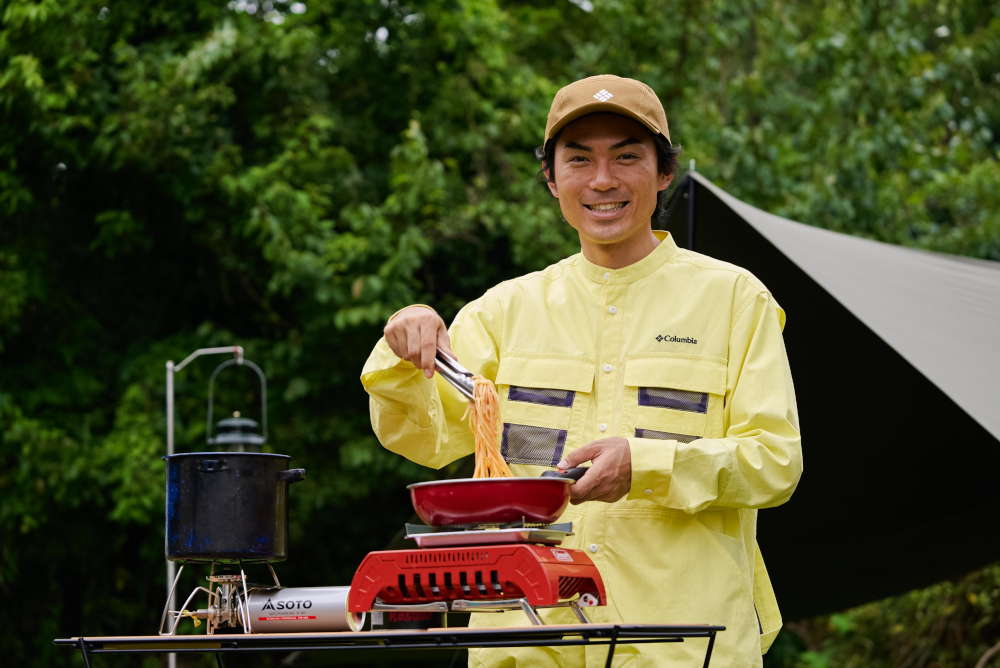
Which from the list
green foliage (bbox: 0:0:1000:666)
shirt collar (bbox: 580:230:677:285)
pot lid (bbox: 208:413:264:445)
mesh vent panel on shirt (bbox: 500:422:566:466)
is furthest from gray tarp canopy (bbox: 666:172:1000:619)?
green foliage (bbox: 0:0:1000:666)

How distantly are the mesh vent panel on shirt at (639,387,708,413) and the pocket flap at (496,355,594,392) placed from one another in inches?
4.7

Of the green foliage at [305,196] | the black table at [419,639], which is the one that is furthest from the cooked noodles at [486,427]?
the green foliage at [305,196]

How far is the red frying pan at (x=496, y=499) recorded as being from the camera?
1.58 m

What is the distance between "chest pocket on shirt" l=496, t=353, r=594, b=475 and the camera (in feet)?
6.61

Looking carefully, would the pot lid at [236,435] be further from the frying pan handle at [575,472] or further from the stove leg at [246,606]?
the frying pan handle at [575,472]

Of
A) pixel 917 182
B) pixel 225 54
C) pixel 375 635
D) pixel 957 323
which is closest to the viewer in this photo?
pixel 375 635

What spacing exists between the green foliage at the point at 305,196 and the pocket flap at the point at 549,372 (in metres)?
4.77

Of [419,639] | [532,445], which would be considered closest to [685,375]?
[532,445]

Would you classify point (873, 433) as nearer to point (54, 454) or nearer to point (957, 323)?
point (957, 323)

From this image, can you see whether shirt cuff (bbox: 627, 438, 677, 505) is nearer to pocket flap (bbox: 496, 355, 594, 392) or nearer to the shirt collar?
pocket flap (bbox: 496, 355, 594, 392)

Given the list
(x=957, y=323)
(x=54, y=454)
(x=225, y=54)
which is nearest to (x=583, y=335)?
(x=957, y=323)

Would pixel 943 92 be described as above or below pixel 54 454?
above

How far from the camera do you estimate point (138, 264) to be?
8680 mm

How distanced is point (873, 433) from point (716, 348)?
7.86 feet
